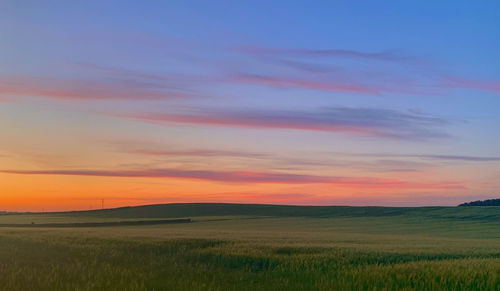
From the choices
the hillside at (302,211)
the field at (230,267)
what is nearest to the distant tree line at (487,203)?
the hillside at (302,211)

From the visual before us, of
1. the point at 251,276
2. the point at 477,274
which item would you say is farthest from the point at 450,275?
the point at 251,276

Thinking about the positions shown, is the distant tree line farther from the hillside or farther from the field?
the field

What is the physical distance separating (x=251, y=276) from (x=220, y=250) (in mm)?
5962

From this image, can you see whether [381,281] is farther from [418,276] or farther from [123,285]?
[123,285]

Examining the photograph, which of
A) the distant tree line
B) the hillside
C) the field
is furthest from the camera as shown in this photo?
the distant tree line

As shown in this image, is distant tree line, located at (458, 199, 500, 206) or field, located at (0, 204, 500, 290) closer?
field, located at (0, 204, 500, 290)

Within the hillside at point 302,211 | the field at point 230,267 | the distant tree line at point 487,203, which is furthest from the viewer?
the distant tree line at point 487,203

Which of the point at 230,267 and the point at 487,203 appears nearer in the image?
the point at 230,267

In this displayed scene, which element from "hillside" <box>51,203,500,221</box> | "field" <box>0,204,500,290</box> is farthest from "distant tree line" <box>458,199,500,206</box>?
"field" <box>0,204,500,290</box>

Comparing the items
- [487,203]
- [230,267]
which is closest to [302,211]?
[487,203]

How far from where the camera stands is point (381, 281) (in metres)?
14.8

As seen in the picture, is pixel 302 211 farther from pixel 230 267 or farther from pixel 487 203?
pixel 230 267

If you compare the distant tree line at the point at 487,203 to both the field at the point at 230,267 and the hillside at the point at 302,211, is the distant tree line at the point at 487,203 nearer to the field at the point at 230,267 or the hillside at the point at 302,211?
the hillside at the point at 302,211

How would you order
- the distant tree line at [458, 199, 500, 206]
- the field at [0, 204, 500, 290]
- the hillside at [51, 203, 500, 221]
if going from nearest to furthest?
the field at [0, 204, 500, 290] < the hillside at [51, 203, 500, 221] < the distant tree line at [458, 199, 500, 206]
